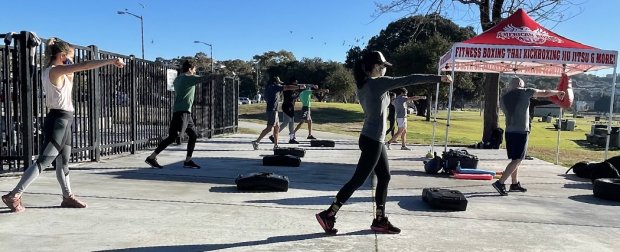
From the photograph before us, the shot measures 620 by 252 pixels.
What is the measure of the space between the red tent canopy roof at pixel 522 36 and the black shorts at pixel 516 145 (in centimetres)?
321

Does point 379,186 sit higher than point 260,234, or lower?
higher

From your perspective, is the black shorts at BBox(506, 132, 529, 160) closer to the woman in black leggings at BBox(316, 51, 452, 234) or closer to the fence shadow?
the woman in black leggings at BBox(316, 51, 452, 234)

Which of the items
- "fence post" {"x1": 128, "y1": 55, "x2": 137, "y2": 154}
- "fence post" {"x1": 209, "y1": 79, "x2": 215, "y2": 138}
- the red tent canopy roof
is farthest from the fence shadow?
"fence post" {"x1": 128, "y1": 55, "x2": 137, "y2": 154}

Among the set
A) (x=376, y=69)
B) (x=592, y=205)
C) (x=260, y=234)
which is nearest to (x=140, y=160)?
(x=260, y=234)

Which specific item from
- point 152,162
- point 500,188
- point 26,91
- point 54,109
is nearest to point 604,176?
point 500,188

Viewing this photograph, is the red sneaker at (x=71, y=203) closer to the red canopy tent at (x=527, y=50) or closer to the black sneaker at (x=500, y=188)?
the black sneaker at (x=500, y=188)

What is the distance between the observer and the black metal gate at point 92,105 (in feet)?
24.2

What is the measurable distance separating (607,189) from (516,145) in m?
1.49

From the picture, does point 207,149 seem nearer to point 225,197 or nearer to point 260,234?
point 225,197

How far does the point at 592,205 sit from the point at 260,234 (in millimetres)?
5075

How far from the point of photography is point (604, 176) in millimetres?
9086

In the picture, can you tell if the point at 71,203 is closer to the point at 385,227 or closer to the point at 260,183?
the point at 260,183

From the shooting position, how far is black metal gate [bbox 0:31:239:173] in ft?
24.2

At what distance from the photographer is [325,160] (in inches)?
446
